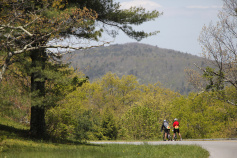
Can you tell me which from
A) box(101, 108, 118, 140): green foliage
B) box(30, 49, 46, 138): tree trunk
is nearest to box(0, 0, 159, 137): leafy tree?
box(30, 49, 46, 138): tree trunk

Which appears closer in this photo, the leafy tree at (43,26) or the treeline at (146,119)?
the leafy tree at (43,26)

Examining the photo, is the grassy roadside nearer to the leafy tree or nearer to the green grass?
the green grass

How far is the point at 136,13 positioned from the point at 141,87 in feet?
177

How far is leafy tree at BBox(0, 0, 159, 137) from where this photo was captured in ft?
38.4

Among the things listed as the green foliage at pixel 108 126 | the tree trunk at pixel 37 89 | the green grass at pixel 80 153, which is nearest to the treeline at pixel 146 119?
the green foliage at pixel 108 126

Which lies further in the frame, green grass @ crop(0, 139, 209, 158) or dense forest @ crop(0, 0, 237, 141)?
dense forest @ crop(0, 0, 237, 141)

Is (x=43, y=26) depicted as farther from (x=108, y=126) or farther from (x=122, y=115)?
(x=122, y=115)

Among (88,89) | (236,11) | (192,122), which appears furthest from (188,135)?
(88,89)

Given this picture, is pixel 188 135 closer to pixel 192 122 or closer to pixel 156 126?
pixel 192 122

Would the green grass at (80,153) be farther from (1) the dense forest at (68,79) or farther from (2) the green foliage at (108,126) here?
(2) the green foliage at (108,126)

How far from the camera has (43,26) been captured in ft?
40.9

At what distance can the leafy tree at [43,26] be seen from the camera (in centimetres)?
1171

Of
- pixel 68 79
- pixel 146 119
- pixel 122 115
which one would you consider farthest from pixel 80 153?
pixel 122 115

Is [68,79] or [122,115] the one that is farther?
[122,115]
